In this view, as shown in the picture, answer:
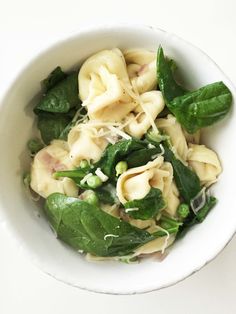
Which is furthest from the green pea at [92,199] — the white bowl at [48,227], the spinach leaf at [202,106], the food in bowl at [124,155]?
the spinach leaf at [202,106]

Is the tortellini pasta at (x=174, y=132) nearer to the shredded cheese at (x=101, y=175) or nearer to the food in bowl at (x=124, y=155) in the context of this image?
the food in bowl at (x=124, y=155)

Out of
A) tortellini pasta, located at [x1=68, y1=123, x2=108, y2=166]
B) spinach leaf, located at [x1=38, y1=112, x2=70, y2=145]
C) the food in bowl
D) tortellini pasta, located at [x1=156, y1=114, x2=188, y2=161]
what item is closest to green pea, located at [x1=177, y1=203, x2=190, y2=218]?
the food in bowl

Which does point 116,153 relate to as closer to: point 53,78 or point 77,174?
point 77,174

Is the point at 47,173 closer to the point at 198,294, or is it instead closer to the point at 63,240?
the point at 63,240

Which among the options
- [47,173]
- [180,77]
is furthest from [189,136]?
[47,173]

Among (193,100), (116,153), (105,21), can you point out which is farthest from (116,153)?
(105,21)

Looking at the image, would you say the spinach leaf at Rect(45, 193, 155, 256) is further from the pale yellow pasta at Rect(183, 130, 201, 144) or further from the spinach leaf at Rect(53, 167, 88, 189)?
the pale yellow pasta at Rect(183, 130, 201, 144)

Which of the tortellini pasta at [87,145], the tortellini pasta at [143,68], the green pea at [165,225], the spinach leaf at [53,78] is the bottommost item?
the green pea at [165,225]
